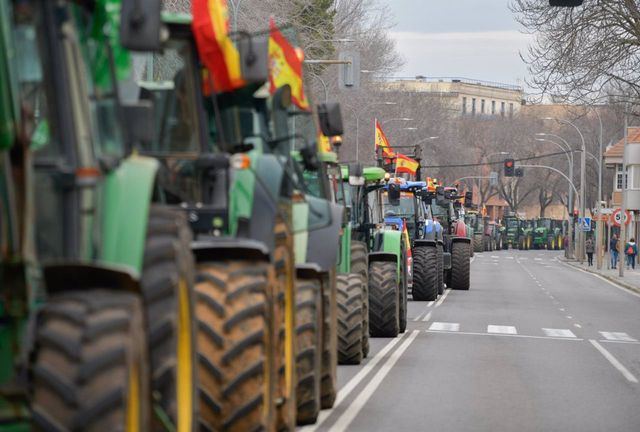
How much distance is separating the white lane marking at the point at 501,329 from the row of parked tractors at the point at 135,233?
14897 millimetres

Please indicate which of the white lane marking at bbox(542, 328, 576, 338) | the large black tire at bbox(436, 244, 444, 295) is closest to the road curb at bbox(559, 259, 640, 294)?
the large black tire at bbox(436, 244, 444, 295)

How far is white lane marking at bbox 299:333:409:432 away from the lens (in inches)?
489

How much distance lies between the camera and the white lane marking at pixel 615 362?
18.1 meters

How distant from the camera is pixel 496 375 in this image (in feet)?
57.2

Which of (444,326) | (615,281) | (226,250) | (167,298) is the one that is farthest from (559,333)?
(615,281)

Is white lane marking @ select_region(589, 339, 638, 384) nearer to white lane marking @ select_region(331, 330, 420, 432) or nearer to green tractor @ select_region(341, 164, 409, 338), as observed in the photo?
white lane marking @ select_region(331, 330, 420, 432)

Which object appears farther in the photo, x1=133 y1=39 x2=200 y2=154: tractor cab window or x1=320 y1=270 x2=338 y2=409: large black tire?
x1=320 y1=270 x2=338 y2=409: large black tire

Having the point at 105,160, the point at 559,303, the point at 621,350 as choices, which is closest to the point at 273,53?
the point at 105,160

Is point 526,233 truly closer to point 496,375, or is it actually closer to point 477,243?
point 477,243

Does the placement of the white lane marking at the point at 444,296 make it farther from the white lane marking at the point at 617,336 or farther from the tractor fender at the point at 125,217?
the tractor fender at the point at 125,217

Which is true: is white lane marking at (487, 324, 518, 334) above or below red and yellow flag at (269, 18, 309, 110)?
below

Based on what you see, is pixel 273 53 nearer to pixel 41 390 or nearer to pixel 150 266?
pixel 150 266

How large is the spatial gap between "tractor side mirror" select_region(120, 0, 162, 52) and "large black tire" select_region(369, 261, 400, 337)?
50.6 ft

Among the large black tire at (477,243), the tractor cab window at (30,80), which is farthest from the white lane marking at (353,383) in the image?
the large black tire at (477,243)
